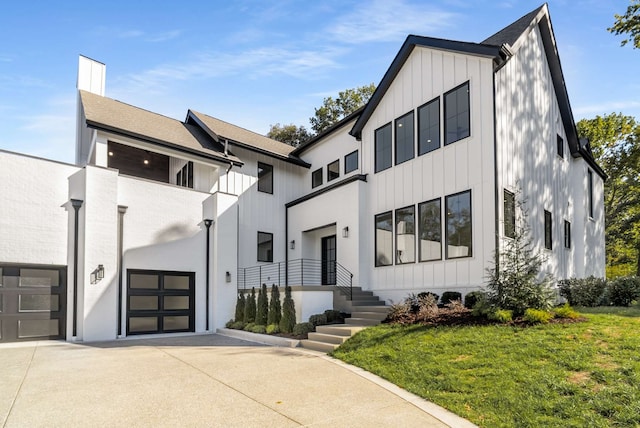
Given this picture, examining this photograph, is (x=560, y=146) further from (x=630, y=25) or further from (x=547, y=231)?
(x=630, y=25)

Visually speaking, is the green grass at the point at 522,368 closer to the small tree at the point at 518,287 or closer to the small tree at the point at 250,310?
the small tree at the point at 518,287

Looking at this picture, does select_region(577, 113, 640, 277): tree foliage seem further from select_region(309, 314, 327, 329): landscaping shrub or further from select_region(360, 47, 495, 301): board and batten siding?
select_region(309, 314, 327, 329): landscaping shrub

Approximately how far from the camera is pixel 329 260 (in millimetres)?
16828

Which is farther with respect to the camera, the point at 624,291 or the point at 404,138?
the point at 404,138

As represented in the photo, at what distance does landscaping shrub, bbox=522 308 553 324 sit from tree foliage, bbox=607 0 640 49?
36.2 feet

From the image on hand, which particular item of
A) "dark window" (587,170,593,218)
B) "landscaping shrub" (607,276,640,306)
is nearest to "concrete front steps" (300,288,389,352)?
"landscaping shrub" (607,276,640,306)

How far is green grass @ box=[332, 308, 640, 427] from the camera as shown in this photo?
4.82 m

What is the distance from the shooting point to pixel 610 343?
260 inches

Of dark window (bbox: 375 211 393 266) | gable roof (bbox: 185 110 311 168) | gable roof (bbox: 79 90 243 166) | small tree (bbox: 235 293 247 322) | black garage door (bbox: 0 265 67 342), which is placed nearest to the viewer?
black garage door (bbox: 0 265 67 342)

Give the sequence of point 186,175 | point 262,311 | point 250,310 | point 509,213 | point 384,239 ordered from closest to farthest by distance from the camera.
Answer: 1. point 509,213
2. point 262,311
3. point 384,239
4. point 250,310
5. point 186,175

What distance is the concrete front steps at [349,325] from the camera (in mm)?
9859

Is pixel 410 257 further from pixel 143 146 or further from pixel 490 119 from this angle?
pixel 143 146

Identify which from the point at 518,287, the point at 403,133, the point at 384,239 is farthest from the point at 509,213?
the point at 403,133

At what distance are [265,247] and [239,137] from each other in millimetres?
4623
